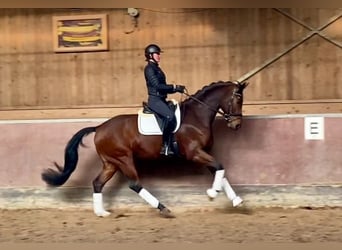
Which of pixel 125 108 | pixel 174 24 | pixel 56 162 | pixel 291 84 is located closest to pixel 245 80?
pixel 291 84

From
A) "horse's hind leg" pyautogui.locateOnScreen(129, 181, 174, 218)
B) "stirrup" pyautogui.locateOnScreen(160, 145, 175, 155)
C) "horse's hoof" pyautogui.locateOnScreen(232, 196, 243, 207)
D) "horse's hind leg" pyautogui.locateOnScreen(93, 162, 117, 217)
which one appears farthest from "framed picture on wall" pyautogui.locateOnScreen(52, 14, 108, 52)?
"horse's hoof" pyautogui.locateOnScreen(232, 196, 243, 207)

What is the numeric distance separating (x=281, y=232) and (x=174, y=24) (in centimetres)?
351

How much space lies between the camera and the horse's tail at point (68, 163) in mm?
5367

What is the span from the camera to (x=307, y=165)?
570cm

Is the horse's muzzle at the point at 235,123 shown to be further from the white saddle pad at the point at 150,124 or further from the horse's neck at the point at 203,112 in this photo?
the white saddle pad at the point at 150,124

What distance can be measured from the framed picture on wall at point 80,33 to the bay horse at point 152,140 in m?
1.99

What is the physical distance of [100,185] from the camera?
211 inches

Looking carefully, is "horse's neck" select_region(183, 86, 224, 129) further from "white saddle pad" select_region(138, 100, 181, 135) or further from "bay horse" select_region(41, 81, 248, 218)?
"white saddle pad" select_region(138, 100, 181, 135)

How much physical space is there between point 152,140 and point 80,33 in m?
2.50

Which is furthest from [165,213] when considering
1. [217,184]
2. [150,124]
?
[150,124]

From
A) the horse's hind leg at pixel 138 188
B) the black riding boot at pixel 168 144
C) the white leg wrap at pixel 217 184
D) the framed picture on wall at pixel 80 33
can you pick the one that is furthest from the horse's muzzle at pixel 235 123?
the framed picture on wall at pixel 80 33

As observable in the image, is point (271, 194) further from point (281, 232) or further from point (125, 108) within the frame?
point (125, 108)

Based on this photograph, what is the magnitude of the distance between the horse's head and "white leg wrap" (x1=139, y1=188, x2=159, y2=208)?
41.6 inches

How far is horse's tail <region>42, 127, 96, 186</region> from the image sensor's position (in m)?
5.37
